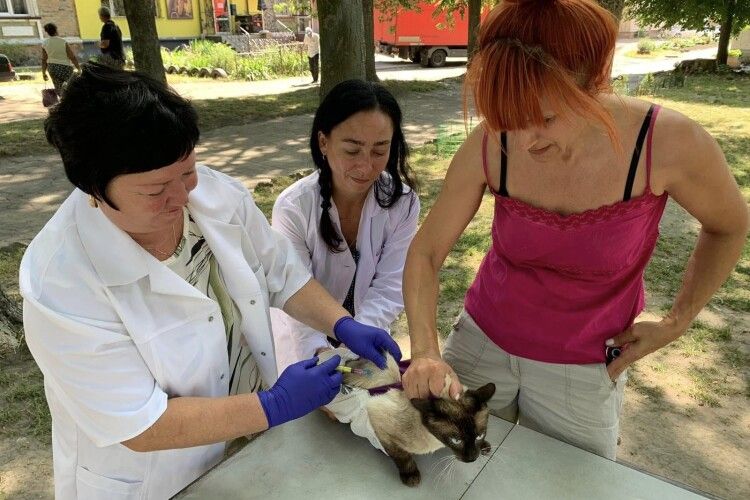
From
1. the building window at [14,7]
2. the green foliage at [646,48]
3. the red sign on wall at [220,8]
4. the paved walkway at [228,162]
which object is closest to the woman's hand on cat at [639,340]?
the paved walkway at [228,162]

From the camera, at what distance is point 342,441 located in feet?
5.27

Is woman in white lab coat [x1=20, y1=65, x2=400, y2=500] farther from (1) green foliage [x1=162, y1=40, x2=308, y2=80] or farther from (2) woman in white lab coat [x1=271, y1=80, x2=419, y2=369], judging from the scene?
(1) green foliage [x1=162, y1=40, x2=308, y2=80]

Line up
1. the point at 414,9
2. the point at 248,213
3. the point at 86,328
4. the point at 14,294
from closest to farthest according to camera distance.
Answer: the point at 86,328
the point at 248,213
the point at 14,294
the point at 414,9

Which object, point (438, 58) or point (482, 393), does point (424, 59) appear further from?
point (482, 393)

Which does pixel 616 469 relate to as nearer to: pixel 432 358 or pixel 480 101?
pixel 432 358

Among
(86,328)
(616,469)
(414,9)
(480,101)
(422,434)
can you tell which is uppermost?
(414,9)

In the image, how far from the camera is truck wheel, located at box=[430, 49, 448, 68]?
22.6m

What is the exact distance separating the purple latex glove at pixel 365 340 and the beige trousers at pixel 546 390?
238 millimetres

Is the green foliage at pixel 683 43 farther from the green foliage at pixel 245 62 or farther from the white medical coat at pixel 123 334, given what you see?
the white medical coat at pixel 123 334

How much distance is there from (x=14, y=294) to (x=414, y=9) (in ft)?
66.0

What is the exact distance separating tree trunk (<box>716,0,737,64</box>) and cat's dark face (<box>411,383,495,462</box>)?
22.7 metres

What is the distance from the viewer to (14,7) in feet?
64.8

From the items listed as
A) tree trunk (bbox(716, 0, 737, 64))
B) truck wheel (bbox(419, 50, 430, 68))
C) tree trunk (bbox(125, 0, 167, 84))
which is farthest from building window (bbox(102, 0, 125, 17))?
tree trunk (bbox(716, 0, 737, 64))

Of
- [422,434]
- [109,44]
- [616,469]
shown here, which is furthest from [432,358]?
[109,44]
